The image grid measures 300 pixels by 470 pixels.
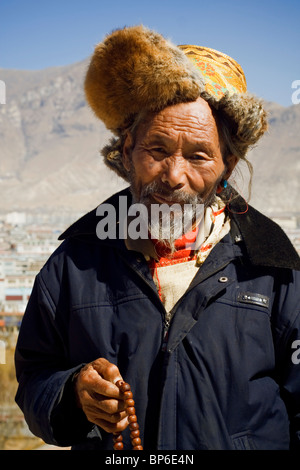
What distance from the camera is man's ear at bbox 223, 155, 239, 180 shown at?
167cm

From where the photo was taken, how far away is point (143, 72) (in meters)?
1.55

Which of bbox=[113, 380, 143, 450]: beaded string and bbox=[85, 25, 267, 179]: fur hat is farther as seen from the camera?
bbox=[85, 25, 267, 179]: fur hat

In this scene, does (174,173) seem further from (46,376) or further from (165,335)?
(46,376)

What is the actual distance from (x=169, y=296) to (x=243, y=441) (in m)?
0.40

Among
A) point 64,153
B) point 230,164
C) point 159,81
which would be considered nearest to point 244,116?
point 230,164

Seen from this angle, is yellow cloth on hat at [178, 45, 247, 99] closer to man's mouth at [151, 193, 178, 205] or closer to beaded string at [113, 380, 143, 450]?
man's mouth at [151, 193, 178, 205]

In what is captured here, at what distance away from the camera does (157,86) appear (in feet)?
4.99

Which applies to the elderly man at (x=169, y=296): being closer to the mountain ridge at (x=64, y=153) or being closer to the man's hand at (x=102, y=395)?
the man's hand at (x=102, y=395)

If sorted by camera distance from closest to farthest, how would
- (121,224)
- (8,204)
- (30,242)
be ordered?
(121,224) < (30,242) < (8,204)

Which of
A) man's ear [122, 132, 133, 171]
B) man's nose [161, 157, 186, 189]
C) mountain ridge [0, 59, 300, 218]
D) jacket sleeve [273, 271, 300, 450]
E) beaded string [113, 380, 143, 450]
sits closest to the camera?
beaded string [113, 380, 143, 450]

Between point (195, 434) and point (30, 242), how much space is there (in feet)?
154

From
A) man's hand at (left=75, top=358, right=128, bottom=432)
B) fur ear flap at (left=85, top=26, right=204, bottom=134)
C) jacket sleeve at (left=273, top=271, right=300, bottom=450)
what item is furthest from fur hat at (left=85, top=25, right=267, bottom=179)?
man's hand at (left=75, top=358, right=128, bottom=432)

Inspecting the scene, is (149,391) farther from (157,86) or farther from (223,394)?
(157,86)
